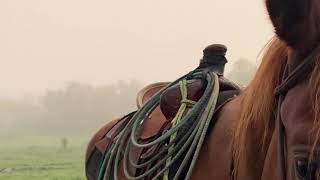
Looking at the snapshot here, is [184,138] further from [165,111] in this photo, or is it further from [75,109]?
[75,109]

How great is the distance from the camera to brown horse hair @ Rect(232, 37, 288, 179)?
1728 mm

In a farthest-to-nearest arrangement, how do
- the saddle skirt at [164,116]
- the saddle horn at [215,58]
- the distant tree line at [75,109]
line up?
the distant tree line at [75,109] → the saddle horn at [215,58] → the saddle skirt at [164,116]

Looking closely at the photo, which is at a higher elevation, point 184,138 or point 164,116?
point 184,138

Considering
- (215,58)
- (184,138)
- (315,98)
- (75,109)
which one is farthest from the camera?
(75,109)

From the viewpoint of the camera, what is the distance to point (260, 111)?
1762 millimetres

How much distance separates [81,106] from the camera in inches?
2355

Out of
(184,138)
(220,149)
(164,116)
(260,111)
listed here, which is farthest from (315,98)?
(164,116)

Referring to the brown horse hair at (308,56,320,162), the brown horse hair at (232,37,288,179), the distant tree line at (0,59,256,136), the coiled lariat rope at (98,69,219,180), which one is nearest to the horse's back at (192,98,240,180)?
Result: the coiled lariat rope at (98,69,219,180)

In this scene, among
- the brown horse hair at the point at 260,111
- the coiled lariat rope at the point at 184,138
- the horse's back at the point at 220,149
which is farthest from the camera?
the coiled lariat rope at the point at 184,138

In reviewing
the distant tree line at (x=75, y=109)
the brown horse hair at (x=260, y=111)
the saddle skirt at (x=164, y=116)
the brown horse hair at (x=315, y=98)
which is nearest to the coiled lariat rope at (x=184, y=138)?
the saddle skirt at (x=164, y=116)

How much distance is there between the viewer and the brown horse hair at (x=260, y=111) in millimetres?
1728

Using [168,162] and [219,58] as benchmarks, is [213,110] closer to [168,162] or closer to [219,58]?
[168,162]

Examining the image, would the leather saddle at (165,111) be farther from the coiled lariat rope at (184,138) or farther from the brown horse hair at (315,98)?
the brown horse hair at (315,98)

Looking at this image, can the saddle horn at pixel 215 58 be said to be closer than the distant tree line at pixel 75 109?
Yes
